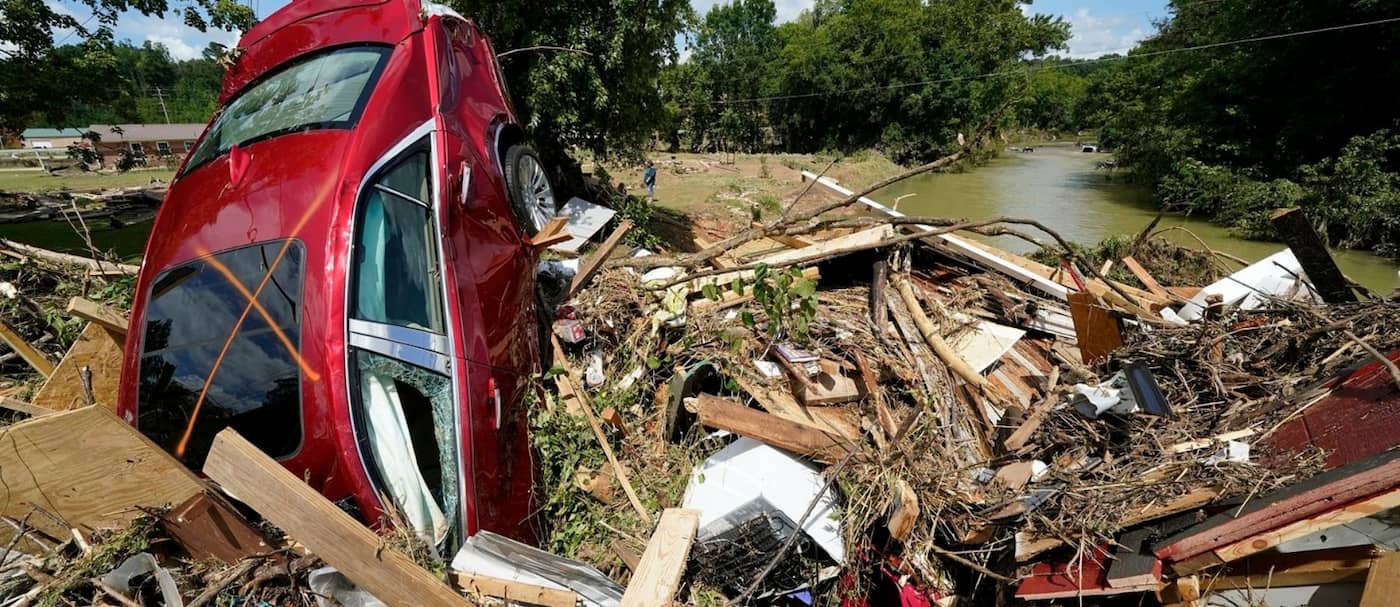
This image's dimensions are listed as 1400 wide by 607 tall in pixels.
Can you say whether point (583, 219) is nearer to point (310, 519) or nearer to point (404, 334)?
point (404, 334)

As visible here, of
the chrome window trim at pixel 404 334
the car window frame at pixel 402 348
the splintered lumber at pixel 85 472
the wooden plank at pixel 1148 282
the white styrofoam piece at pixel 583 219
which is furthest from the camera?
the white styrofoam piece at pixel 583 219

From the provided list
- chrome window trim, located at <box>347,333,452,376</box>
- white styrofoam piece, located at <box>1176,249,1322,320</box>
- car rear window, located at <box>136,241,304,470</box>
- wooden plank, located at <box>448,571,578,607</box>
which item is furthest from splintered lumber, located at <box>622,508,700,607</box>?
white styrofoam piece, located at <box>1176,249,1322,320</box>

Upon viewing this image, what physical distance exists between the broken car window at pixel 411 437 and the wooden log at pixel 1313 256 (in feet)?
16.5

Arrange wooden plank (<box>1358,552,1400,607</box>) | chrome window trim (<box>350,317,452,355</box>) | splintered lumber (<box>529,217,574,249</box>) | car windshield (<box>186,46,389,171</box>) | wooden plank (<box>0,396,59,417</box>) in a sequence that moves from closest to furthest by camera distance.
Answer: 1. wooden plank (<box>1358,552,1400,607</box>)
2. chrome window trim (<box>350,317,452,355</box>)
3. wooden plank (<box>0,396,59,417</box>)
4. car windshield (<box>186,46,389,171</box>)
5. splintered lumber (<box>529,217,574,249</box>)

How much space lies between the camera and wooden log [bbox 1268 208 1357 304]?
3.69m

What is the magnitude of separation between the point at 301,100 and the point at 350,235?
1.40 meters

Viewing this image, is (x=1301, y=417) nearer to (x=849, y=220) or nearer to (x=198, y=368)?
(x=849, y=220)

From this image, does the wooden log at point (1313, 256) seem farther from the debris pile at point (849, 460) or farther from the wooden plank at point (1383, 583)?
the wooden plank at point (1383, 583)

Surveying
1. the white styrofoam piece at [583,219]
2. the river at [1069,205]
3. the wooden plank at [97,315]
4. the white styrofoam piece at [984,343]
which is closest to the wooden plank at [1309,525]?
the white styrofoam piece at [984,343]

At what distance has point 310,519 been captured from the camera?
1.77m

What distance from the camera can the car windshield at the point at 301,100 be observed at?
2.97 m

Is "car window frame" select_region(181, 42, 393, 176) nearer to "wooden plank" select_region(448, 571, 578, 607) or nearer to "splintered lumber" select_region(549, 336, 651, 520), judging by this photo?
"splintered lumber" select_region(549, 336, 651, 520)

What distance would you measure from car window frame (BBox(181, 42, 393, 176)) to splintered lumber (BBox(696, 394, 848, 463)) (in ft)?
7.60

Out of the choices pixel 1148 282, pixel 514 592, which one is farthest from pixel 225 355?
pixel 1148 282
